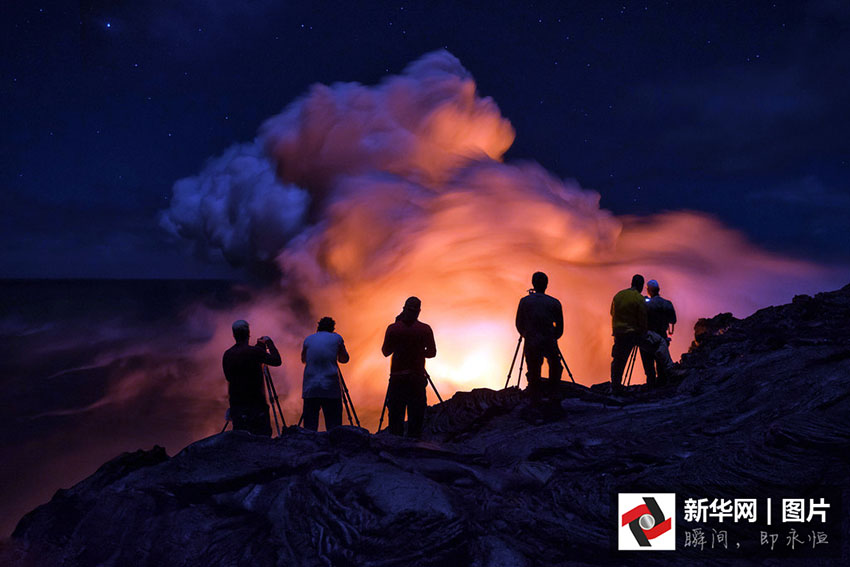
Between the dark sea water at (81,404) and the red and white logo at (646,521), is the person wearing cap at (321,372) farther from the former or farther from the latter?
the dark sea water at (81,404)

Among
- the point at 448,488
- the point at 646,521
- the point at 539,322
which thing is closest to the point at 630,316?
the point at 539,322

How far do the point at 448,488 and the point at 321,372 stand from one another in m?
3.08

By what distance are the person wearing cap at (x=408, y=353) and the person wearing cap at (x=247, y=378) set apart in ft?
6.06

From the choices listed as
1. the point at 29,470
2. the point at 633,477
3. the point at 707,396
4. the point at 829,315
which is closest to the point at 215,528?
the point at 633,477

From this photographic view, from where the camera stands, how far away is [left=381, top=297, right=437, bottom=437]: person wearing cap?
7977 millimetres

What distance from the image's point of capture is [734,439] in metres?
6.82

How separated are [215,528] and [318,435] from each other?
193 centimetres

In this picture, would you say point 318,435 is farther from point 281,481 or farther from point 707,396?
point 707,396

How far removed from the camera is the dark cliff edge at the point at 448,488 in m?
5.05

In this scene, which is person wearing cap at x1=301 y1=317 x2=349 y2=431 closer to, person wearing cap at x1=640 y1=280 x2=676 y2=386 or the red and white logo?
the red and white logo

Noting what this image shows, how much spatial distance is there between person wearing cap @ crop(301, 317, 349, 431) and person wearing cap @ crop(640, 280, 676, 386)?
702 centimetres

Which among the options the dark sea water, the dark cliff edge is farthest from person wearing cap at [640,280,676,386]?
the dark sea water

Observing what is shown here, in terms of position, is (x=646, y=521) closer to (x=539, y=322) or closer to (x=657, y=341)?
(x=539, y=322)

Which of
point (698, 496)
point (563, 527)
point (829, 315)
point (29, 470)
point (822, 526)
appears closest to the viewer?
point (822, 526)
